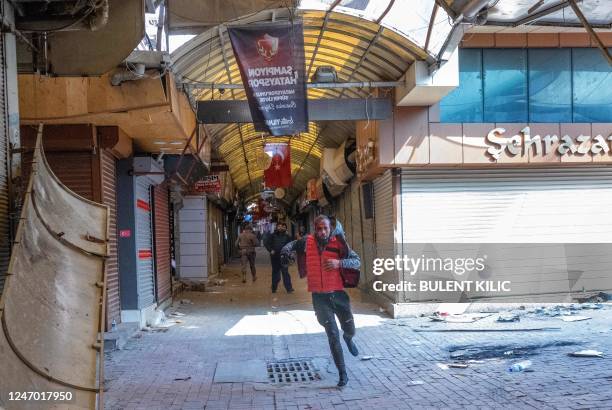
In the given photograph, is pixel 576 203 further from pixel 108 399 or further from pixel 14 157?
pixel 14 157

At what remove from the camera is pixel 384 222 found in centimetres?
1369

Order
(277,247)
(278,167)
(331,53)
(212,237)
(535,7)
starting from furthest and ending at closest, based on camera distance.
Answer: (212,237) < (278,167) < (277,247) < (331,53) < (535,7)

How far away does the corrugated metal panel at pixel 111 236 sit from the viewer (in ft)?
31.8

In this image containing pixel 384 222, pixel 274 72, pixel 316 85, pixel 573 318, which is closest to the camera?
pixel 274 72

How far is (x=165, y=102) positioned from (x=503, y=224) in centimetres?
740

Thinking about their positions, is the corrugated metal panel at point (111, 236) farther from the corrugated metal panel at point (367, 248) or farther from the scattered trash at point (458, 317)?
→ the corrugated metal panel at point (367, 248)

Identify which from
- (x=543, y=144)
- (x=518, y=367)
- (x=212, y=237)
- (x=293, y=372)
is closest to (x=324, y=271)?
(x=293, y=372)

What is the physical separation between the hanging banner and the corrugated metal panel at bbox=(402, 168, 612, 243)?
4337mm

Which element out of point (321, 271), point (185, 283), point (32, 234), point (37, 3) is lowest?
point (185, 283)

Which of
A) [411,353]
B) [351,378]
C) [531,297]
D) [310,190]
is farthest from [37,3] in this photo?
[310,190]

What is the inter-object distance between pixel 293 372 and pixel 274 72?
389cm

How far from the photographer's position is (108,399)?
21.1 feet

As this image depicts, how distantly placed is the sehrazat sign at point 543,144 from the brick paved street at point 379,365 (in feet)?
10.1

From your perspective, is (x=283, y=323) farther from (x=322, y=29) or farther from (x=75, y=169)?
(x=322, y=29)
